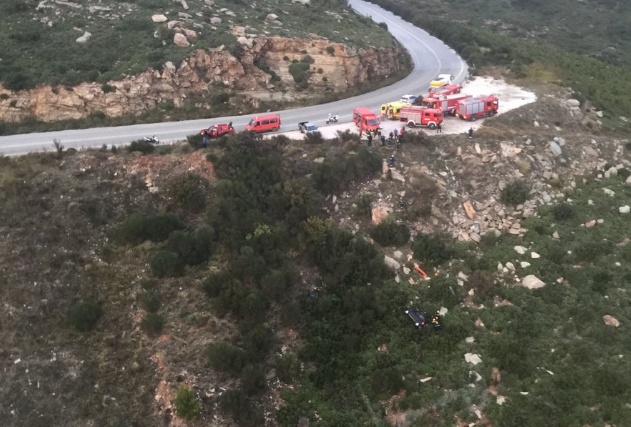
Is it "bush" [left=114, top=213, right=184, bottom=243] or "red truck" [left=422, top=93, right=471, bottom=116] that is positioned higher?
"red truck" [left=422, top=93, right=471, bottom=116]

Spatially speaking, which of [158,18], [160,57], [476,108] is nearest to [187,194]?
[160,57]

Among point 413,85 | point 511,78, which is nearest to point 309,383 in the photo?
point 413,85

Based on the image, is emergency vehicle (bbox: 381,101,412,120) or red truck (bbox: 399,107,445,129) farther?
emergency vehicle (bbox: 381,101,412,120)

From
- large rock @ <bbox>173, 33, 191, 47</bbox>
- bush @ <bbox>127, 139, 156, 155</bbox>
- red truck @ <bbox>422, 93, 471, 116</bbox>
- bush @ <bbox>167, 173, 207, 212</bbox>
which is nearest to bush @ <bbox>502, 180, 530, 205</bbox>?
red truck @ <bbox>422, 93, 471, 116</bbox>

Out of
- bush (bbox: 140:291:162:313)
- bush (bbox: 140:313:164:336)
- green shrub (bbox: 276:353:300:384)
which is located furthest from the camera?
bush (bbox: 140:291:162:313)

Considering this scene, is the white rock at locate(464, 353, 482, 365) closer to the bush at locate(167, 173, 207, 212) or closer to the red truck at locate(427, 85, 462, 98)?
the bush at locate(167, 173, 207, 212)

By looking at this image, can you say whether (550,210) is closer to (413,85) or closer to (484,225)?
(484,225)

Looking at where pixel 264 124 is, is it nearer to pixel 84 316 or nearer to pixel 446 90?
pixel 84 316
